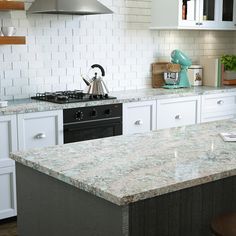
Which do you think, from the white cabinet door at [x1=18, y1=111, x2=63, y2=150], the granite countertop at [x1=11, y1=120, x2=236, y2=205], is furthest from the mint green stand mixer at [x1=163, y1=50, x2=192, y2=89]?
the granite countertop at [x1=11, y1=120, x2=236, y2=205]

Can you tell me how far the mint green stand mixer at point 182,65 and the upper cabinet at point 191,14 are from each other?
12.8 inches

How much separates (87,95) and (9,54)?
0.82m

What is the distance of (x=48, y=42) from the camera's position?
15.7ft

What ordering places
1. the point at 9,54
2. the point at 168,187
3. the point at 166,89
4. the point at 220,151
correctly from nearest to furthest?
Result: the point at 168,187, the point at 220,151, the point at 9,54, the point at 166,89

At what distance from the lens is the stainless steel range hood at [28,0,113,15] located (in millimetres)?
4234

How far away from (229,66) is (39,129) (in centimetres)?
290

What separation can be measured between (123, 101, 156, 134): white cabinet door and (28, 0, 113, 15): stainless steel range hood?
0.96 meters

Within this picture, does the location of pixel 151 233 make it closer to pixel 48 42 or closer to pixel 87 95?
pixel 87 95

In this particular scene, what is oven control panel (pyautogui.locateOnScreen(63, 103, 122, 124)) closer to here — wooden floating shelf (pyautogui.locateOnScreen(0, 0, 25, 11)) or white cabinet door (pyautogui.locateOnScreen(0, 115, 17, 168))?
white cabinet door (pyautogui.locateOnScreen(0, 115, 17, 168))

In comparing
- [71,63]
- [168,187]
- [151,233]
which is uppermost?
[71,63]

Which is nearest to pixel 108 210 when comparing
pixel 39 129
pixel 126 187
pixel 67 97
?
pixel 126 187

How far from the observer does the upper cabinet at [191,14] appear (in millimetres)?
5355

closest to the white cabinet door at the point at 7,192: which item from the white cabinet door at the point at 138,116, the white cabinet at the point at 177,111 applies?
the white cabinet door at the point at 138,116

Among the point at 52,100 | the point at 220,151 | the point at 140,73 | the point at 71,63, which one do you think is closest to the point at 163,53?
the point at 140,73
